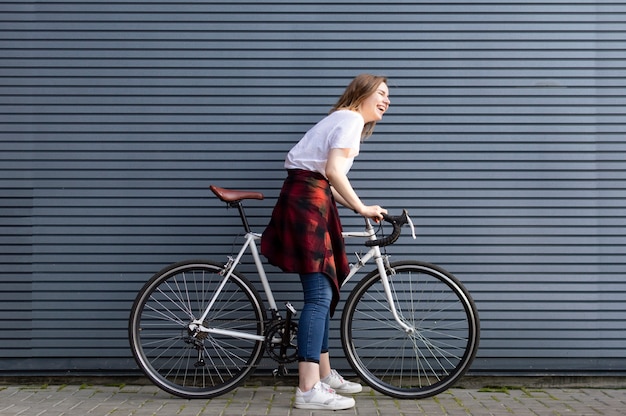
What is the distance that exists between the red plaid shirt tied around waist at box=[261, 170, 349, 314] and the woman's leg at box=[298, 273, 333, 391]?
2.8 inches

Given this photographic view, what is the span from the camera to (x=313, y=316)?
523 cm

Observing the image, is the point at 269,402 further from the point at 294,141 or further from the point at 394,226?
the point at 294,141

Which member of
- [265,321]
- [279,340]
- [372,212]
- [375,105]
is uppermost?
[375,105]

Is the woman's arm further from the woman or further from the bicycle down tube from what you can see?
the bicycle down tube

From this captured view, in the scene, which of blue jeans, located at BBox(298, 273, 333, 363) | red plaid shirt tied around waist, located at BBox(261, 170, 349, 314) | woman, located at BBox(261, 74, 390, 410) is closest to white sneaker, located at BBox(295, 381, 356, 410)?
woman, located at BBox(261, 74, 390, 410)

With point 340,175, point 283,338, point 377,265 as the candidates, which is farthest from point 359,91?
point 283,338

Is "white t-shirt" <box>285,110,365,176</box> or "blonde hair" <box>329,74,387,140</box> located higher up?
"blonde hair" <box>329,74,387,140</box>

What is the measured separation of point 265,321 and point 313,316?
1.37 ft

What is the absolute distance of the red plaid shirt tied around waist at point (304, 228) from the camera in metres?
5.24

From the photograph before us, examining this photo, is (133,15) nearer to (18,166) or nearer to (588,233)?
(18,166)

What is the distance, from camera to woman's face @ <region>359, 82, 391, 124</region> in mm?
5371

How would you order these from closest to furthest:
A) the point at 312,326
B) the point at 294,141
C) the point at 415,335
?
1. the point at 312,326
2. the point at 415,335
3. the point at 294,141

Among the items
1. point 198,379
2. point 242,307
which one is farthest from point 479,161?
point 198,379

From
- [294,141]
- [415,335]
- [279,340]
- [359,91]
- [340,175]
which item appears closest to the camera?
[340,175]
